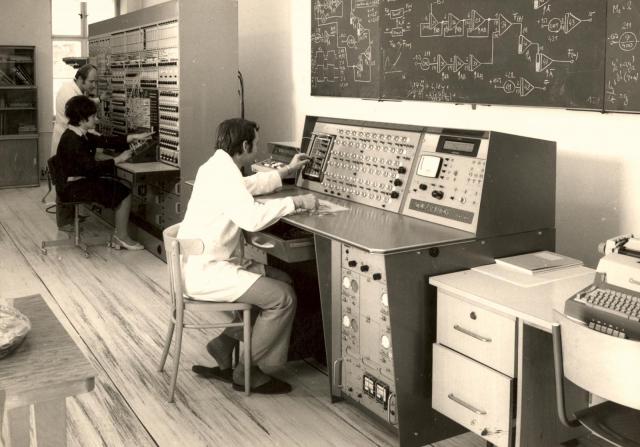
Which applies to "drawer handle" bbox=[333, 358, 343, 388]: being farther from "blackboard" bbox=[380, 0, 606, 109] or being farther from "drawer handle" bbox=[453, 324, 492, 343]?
"blackboard" bbox=[380, 0, 606, 109]

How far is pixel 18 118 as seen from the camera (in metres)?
9.05

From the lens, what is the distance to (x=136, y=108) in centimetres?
636

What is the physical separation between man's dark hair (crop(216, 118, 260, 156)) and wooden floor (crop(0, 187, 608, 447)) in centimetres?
108

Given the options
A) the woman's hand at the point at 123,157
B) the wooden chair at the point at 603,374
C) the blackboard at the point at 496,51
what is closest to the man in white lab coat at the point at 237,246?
the blackboard at the point at 496,51

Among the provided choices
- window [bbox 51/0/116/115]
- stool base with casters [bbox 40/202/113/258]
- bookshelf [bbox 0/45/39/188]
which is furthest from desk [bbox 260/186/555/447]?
window [bbox 51/0/116/115]

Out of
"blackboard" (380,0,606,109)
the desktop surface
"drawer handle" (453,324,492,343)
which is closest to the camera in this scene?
"drawer handle" (453,324,492,343)

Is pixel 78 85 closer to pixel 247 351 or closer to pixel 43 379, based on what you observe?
pixel 247 351

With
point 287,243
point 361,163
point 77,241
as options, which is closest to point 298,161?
point 361,163

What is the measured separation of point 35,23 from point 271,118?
481 centimetres

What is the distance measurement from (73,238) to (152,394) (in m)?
3.18

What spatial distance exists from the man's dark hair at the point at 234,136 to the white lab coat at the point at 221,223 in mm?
43

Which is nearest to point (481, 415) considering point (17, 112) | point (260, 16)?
point (260, 16)

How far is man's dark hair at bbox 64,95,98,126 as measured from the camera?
5.75m

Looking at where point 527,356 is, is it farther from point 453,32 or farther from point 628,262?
point 453,32
